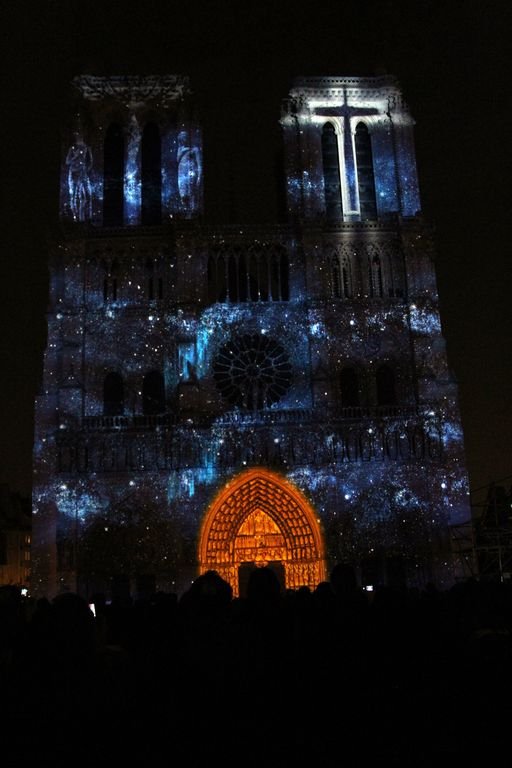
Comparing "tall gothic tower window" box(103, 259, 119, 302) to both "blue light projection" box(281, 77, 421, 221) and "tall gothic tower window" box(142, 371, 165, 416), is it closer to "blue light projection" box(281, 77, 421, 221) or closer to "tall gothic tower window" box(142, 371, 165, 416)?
"tall gothic tower window" box(142, 371, 165, 416)

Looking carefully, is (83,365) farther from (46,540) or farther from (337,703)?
(337,703)

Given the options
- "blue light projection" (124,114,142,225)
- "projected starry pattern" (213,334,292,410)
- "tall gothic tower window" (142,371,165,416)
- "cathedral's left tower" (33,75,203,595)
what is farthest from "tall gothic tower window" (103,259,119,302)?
"projected starry pattern" (213,334,292,410)

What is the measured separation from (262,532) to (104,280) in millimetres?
9786

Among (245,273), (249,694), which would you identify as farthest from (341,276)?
(249,694)

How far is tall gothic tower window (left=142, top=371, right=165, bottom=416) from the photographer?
27781 mm

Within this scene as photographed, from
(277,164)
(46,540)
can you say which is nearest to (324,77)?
(277,164)

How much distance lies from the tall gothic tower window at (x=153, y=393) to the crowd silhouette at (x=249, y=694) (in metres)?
22.4

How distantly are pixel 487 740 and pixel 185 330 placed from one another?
78.7 ft

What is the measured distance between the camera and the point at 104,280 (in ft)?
92.5

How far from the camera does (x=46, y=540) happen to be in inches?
1011

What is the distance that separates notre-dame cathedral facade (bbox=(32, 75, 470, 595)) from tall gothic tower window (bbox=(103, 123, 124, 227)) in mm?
72

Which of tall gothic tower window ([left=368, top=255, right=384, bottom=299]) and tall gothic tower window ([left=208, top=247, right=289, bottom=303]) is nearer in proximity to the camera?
tall gothic tower window ([left=368, top=255, right=384, bottom=299])

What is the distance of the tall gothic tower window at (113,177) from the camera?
29484 mm

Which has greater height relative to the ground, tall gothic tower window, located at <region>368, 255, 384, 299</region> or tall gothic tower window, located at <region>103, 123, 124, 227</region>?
tall gothic tower window, located at <region>103, 123, 124, 227</region>
